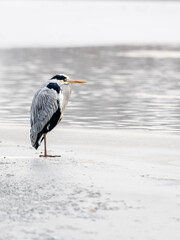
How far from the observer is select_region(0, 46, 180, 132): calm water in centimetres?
1551

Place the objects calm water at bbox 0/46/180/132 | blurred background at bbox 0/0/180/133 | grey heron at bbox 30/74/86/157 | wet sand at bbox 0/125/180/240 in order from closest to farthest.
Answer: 1. wet sand at bbox 0/125/180/240
2. grey heron at bbox 30/74/86/157
3. calm water at bbox 0/46/180/132
4. blurred background at bbox 0/0/180/133

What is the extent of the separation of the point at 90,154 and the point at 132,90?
10.5 metres

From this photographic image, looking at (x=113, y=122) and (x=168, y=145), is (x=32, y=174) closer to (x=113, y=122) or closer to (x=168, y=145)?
(x=168, y=145)

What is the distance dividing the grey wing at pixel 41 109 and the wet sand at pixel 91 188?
371 mm

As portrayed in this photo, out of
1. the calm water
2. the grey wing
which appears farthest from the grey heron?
the calm water

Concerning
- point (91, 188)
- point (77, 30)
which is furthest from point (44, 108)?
point (77, 30)

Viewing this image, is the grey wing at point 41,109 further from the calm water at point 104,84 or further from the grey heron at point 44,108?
the calm water at point 104,84

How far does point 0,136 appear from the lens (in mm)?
12883

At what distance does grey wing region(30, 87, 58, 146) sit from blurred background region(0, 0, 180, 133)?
3.27 meters

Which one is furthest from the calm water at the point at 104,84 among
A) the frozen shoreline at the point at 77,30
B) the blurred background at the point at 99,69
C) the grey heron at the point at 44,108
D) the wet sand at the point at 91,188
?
the frozen shoreline at the point at 77,30

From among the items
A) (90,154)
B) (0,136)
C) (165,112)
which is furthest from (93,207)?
(165,112)

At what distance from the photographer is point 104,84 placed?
76.0ft

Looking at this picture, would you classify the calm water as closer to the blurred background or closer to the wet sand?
the blurred background

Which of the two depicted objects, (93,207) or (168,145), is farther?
(168,145)
